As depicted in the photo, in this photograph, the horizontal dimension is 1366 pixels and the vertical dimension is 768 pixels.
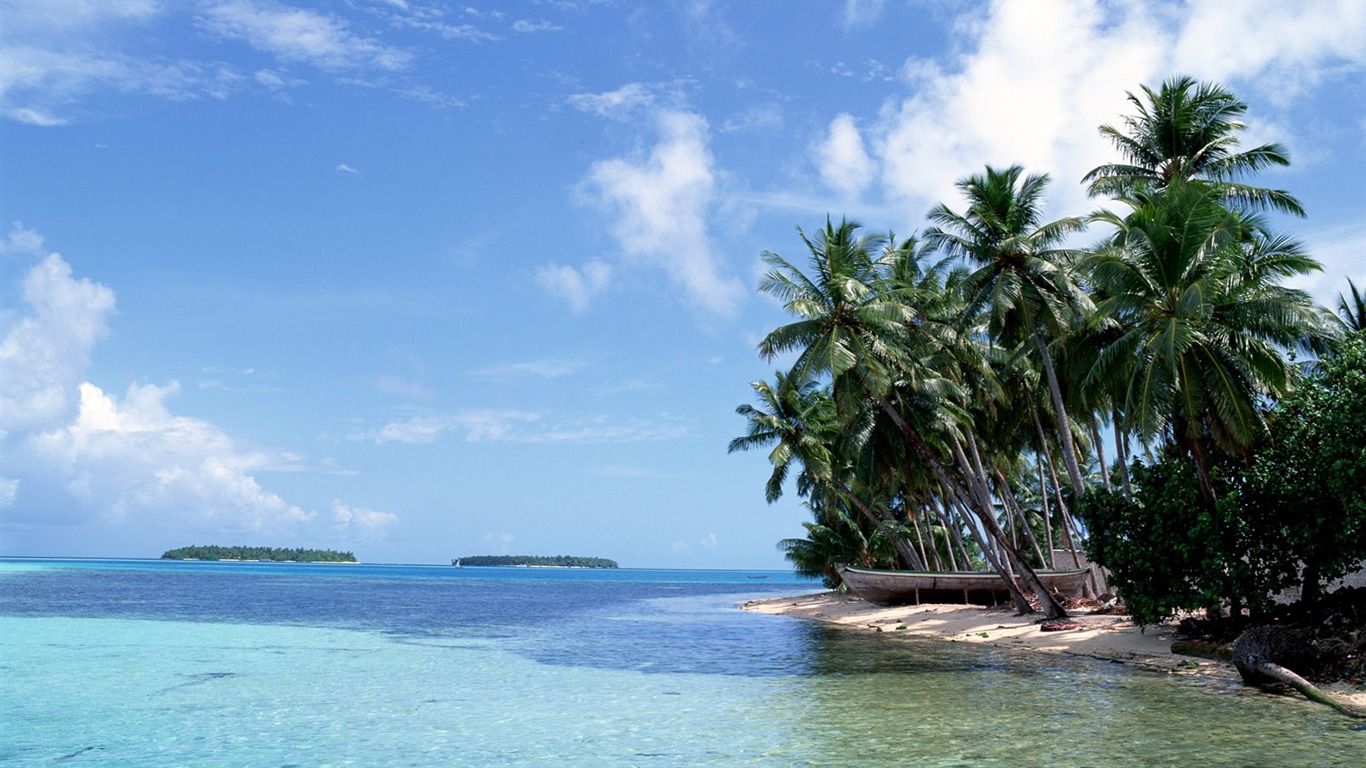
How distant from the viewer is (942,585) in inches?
1385

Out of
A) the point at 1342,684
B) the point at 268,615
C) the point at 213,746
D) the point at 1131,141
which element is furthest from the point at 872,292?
the point at 268,615

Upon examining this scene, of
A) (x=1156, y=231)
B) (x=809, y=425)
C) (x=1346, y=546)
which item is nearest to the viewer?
(x=1346, y=546)

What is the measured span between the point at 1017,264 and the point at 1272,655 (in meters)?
12.0

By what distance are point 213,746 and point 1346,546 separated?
18.1 metres

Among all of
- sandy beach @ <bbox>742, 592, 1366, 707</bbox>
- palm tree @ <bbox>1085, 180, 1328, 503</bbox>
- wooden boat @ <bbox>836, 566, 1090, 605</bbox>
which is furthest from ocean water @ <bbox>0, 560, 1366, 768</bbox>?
wooden boat @ <bbox>836, 566, 1090, 605</bbox>

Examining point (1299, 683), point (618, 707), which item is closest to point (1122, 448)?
point (1299, 683)

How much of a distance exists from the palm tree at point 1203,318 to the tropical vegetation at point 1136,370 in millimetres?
50

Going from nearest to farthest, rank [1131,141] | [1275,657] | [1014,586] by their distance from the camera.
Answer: [1275,657]
[1131,141]
[1014,586]

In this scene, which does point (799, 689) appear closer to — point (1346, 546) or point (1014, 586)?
point (1346, 546)

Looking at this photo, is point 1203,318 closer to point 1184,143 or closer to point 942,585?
point 1184,143

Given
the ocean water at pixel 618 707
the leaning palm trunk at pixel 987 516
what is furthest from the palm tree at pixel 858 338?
the ocean water at pixel 618 707

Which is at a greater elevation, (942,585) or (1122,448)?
(1122,448)

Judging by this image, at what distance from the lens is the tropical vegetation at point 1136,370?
1681cm

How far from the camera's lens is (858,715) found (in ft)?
44.1
